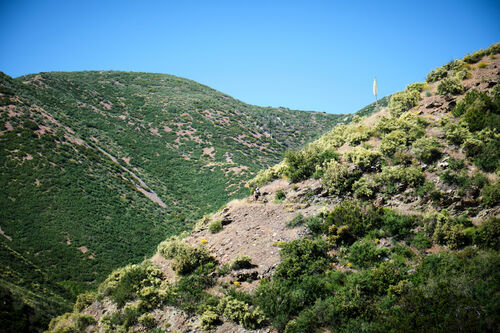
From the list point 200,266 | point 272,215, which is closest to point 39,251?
point 200,266

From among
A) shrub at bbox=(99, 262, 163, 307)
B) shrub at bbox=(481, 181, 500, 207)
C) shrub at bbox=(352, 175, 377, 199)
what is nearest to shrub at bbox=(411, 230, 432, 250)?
shrub at bbox=(481, 181, 500, 207)

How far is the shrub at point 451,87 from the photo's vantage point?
58.5ft

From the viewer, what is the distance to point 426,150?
564 inches

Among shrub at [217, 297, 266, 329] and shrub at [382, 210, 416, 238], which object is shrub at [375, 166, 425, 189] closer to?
shrub at [382, 210, 416, 238]

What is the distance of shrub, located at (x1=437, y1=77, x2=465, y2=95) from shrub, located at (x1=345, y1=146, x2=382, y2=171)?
7100 millimetres

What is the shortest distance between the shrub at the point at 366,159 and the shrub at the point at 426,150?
175 centimetres

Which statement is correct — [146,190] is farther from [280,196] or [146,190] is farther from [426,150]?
[426,150]

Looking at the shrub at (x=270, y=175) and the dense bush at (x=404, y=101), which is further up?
the dense bush at (x=404, y=101)

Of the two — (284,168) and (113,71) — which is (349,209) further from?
(113,71)

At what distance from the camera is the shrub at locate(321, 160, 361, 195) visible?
50.4 ft

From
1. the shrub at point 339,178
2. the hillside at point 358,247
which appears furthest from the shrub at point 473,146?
the shrub at point 339,178

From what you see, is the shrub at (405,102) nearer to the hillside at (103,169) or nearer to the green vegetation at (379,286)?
the green vegetation at (379,286)

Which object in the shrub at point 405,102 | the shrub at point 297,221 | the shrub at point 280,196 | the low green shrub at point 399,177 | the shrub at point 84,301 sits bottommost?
the shrub at point 84,301

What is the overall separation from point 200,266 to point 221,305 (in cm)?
275
